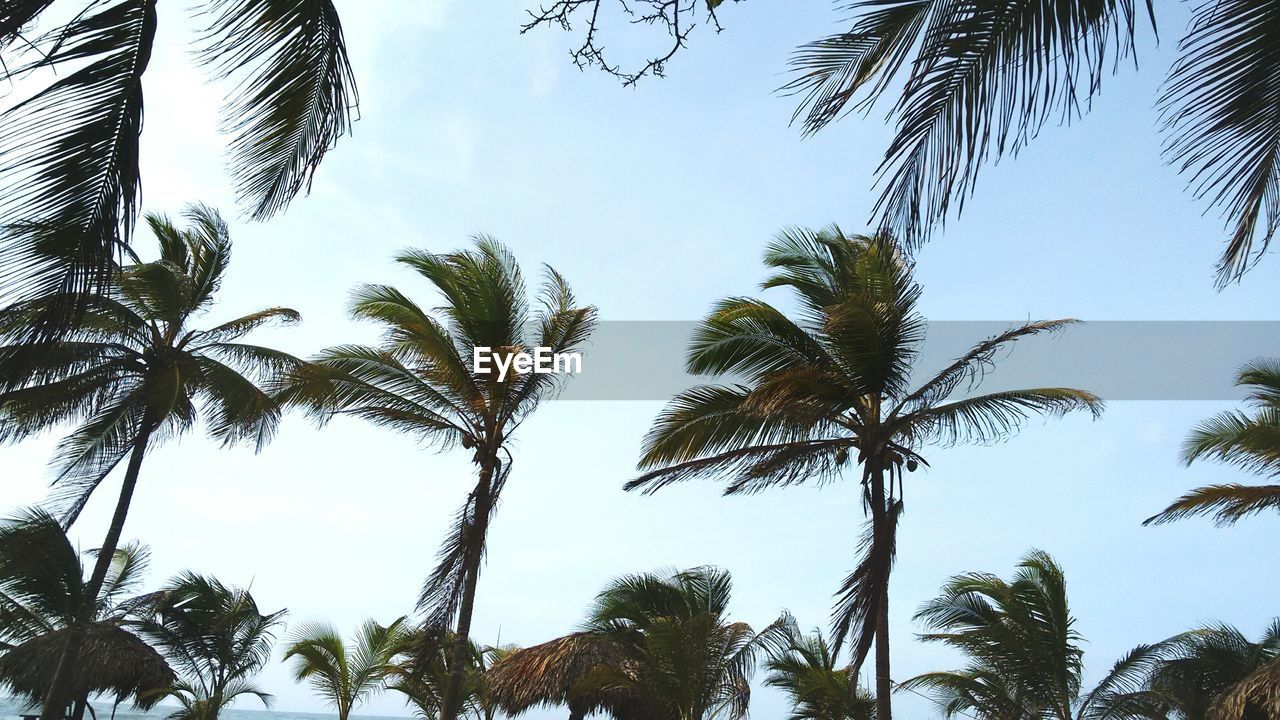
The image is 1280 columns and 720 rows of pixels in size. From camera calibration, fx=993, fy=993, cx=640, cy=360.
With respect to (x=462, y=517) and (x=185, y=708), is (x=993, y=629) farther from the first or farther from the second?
(x=185, y=708)

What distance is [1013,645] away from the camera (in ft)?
57.6

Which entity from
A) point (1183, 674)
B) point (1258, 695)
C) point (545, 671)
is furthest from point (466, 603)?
point (1183, 674)

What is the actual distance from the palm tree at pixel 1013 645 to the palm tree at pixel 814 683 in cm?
129

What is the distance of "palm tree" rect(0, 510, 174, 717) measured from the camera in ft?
55.2

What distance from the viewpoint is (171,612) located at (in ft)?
72.2

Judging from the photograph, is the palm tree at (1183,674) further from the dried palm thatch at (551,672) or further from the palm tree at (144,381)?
the palm tree at (144,381)

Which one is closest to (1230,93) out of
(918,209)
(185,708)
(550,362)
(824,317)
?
(918,209)

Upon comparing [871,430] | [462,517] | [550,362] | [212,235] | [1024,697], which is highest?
[212,235]

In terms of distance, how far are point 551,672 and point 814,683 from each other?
15.9ft

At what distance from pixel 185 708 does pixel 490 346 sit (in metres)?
14.0

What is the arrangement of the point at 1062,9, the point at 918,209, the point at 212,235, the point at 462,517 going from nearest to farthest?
the point at 1062,9, the point at 918,209, the point at 462,517, the point at 212,235

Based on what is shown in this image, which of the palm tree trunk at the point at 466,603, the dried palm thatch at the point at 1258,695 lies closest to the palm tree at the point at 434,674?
the palm tree trunk at the point at 466,603

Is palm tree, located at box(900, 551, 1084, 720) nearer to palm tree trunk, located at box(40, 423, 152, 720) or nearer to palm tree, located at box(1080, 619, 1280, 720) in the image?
palm tree, located at box(1080, 619, 1280, 720)

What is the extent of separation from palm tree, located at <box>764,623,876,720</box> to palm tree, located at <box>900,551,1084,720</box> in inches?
50.8
